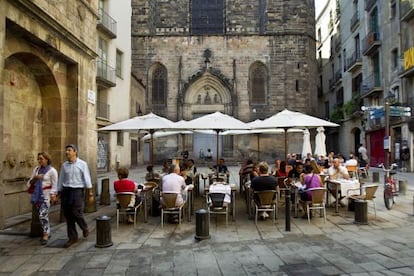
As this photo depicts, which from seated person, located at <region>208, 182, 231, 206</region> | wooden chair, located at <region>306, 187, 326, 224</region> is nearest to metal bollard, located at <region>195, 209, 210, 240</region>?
seated person, located at <region>208, 182, 231, 206</region>

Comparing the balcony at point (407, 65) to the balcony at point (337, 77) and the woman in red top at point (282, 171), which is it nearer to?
the balcony at point (337, 77)

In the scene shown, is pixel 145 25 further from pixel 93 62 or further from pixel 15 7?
pixel 15 7

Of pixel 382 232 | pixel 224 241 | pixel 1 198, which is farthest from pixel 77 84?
pixel 382 232

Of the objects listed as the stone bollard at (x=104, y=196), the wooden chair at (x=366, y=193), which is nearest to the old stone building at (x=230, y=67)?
the stone bollard at (x=104, y=196)

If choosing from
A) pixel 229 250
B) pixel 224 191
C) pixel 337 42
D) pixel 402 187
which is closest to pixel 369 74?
pixel 337 42

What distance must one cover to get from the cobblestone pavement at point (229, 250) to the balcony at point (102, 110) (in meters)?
14.1

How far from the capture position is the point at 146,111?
3138 cm

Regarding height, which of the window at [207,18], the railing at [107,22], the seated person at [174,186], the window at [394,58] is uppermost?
the window at [207,18]

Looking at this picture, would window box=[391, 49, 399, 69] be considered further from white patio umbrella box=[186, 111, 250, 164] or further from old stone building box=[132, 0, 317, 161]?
white patio umbrella box=[186, 111, 250, 164]

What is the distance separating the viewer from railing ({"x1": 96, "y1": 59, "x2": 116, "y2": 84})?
808 inches

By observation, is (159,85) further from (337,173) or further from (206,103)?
(337,173)

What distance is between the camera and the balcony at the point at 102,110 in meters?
21.3

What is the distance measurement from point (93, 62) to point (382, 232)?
897cm

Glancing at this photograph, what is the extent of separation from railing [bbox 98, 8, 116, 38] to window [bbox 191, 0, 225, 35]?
1106 cm
